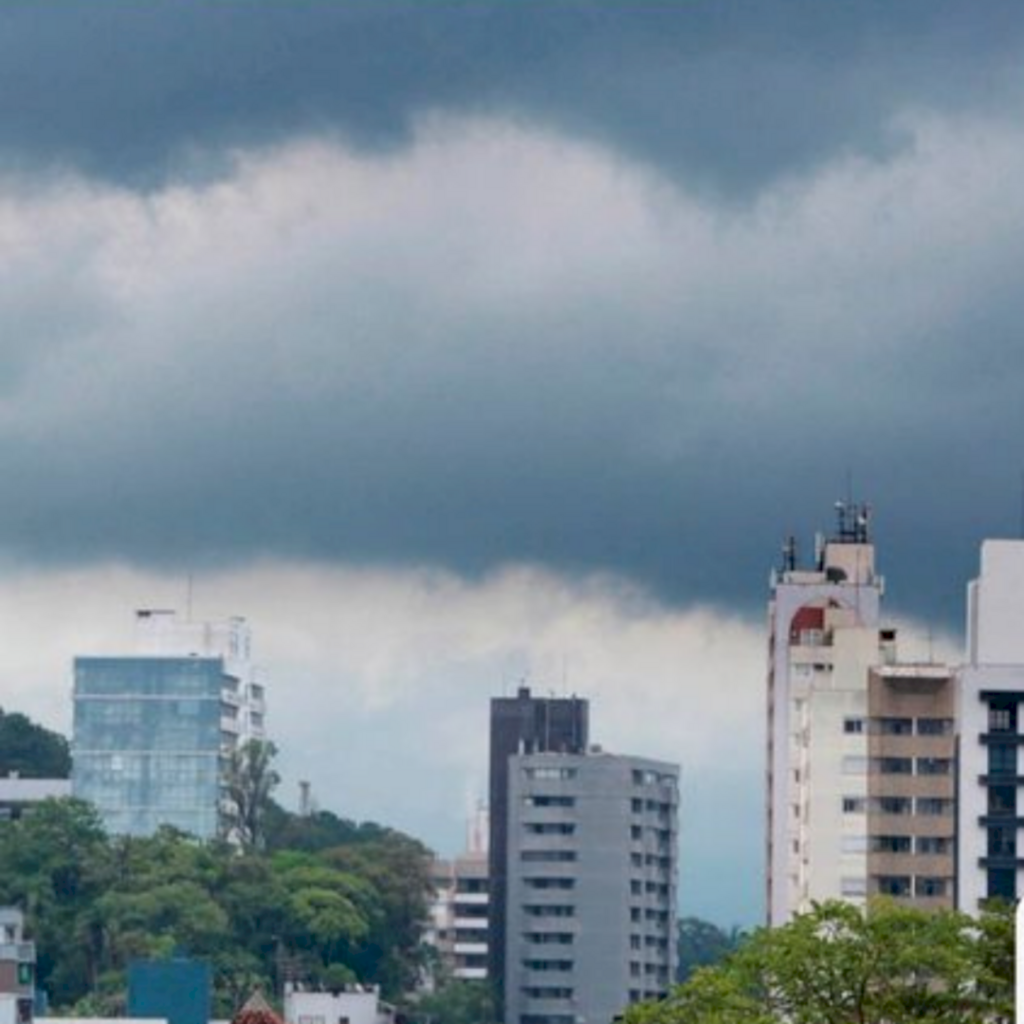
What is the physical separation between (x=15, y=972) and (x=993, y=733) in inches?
1810

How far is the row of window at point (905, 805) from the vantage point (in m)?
148

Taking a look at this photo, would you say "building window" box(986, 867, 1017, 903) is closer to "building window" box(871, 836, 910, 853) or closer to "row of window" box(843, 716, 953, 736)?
"building window" box(871, 836, 910, 853)

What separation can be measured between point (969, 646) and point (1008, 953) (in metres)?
54.7

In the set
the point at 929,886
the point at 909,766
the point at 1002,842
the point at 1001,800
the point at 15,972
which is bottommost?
the point at 15,972

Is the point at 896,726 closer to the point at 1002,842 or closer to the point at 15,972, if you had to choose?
the point at 1002,842

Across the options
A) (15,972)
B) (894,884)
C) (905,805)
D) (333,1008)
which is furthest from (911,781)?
(333,1008)

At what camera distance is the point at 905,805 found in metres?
150

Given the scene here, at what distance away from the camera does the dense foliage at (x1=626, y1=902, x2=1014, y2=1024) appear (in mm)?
90625

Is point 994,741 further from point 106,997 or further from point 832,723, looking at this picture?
point 106,997

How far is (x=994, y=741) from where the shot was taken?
143250 mm

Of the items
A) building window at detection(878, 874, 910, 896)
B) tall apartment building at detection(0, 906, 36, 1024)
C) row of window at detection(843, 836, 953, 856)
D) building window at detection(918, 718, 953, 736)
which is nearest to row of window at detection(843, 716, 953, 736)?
building window at detection(918, 718, 953, 736)

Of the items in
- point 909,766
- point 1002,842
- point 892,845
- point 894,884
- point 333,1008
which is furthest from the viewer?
point 333,1008

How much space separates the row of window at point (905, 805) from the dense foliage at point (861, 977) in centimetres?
5282

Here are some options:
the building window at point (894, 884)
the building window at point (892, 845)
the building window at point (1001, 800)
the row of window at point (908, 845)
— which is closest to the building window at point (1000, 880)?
the building window at point (1001, 800)
